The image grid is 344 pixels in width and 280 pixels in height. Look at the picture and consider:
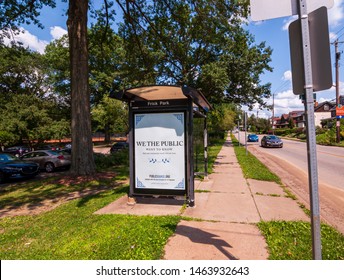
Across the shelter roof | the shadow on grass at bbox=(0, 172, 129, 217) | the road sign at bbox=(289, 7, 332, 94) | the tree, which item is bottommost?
the shadow on grass at bbox=(0, 172, 129, 217)

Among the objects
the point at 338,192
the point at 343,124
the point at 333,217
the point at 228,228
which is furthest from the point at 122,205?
the point at 343,124

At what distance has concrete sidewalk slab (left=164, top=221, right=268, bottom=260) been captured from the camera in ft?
11.1

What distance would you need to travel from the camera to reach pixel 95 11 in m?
14.5

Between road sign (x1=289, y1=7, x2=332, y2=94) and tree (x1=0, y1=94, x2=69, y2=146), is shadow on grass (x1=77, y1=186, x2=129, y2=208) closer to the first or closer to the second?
road sign (x1=289, y1=7, x2=332, y2=94)

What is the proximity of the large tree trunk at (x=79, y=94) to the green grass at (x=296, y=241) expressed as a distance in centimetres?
786

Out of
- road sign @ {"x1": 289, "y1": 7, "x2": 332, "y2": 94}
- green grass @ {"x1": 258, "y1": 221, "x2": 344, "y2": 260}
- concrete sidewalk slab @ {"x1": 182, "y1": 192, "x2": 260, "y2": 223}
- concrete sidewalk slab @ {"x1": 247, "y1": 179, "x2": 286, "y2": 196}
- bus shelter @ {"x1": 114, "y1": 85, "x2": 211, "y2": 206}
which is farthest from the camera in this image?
concrete sidewalk slab @ {"x1": 247, "y1": 179, "x2": 286, "y2": 196}

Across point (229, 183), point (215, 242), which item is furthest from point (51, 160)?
point (215, 242)

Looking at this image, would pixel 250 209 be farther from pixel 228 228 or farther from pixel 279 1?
pixel 279 1

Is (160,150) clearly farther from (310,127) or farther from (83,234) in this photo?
(310,127)

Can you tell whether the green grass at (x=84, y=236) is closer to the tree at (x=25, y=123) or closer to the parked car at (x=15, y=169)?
the parked car at (x=15, y=169)

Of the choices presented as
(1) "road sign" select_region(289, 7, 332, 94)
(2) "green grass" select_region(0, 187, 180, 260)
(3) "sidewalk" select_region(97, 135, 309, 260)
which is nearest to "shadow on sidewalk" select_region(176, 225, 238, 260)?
(3) "sidewalk" select_region(97, 135, 309, 260)

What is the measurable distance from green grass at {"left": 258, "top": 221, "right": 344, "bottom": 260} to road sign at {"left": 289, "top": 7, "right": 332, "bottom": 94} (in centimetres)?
235

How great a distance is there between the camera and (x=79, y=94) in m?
10.3

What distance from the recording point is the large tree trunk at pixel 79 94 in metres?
10.3
